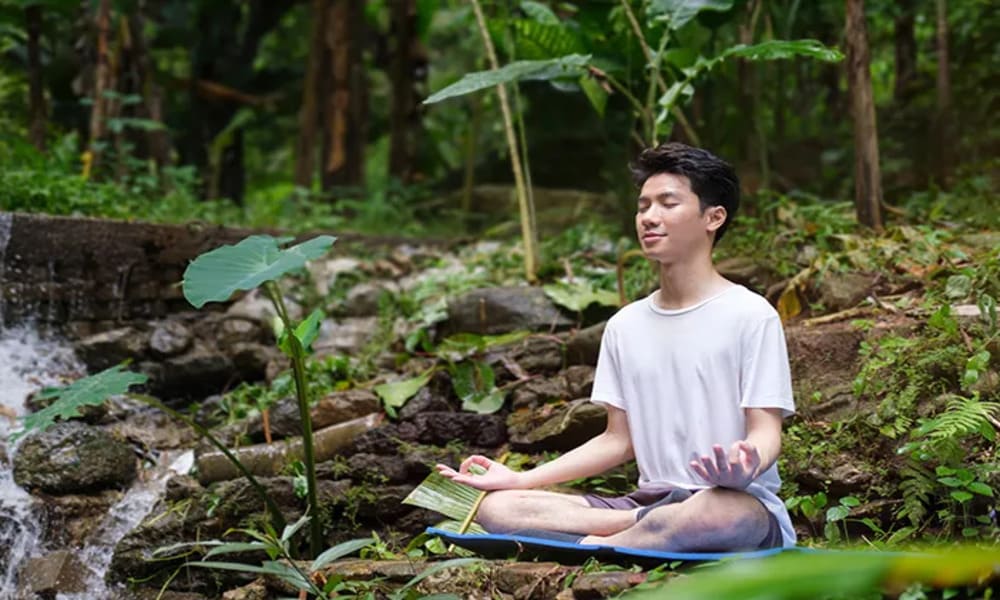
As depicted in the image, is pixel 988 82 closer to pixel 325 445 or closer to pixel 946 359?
pixel 946 359

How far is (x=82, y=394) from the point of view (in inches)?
149

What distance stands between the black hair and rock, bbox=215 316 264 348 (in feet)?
13.7

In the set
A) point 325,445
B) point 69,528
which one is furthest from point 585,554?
point 69,528

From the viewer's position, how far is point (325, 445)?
15.6 feet

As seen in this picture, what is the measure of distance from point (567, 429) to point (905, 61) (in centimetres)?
757

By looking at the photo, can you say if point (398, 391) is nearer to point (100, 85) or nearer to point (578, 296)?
point (578, 296)

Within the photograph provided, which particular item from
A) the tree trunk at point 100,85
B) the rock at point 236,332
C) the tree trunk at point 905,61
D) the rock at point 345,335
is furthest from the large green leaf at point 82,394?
the tree trunk at point 905,61

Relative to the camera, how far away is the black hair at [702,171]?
306 cm

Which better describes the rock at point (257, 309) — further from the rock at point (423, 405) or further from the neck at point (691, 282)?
the neck at point (691, 282)

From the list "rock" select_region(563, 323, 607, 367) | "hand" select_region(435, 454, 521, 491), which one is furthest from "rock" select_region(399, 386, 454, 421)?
"hand" select_region(435, 454, 521, 491)

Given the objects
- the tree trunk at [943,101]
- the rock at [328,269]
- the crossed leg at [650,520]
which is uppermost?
the tree trunk at [943,101]

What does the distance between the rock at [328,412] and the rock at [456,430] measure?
1.35 ft

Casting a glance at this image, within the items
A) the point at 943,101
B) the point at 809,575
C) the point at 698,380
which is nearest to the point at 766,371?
the point at 698,380

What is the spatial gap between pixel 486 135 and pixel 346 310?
8085 mm
